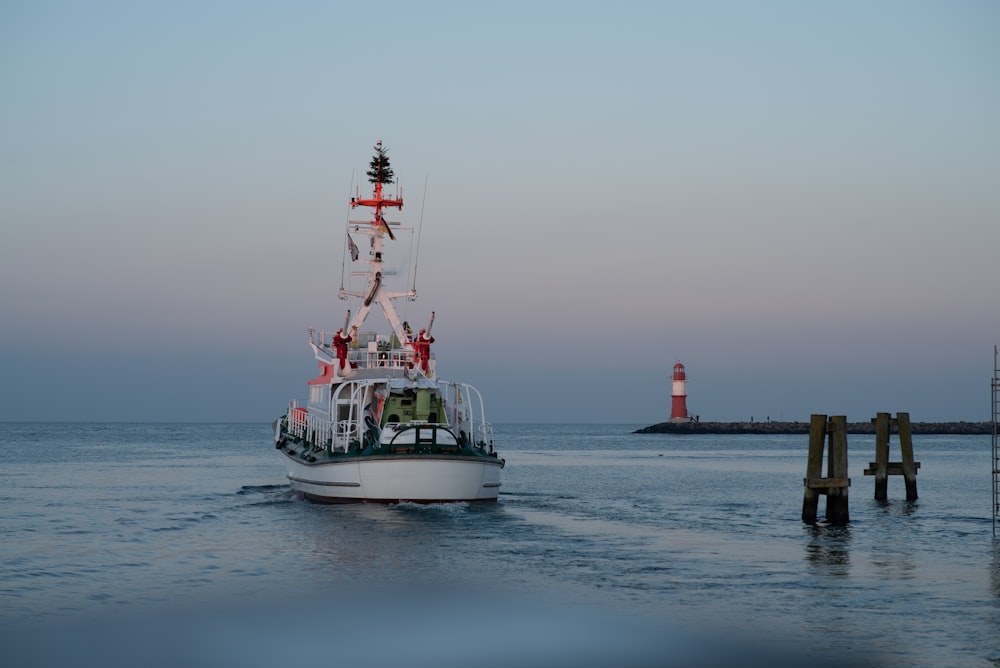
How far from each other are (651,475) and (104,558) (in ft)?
119

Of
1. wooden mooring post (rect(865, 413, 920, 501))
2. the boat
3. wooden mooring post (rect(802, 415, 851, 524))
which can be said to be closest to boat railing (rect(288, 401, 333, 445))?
the boat

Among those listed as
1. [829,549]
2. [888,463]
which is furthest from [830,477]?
[888,463]

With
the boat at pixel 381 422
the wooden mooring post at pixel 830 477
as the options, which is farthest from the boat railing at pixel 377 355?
the wooden mooring post at pixel 830 477

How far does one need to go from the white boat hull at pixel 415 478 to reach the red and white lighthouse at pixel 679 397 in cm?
10553

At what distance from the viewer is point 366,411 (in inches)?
1286

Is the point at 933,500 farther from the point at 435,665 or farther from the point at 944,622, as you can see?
the point at 435,665

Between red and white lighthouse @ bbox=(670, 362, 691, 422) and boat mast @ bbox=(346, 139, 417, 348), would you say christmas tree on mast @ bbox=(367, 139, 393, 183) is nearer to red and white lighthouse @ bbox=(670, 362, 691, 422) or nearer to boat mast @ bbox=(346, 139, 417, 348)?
boat mast @ bbox=(346, 139, 417, 348)

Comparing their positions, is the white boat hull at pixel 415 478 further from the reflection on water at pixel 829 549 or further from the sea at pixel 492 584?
the reflection on water at pixel 829 549

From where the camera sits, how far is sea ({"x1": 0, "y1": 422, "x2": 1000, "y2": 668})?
43.4ft

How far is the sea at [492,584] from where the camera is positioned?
13234 mm

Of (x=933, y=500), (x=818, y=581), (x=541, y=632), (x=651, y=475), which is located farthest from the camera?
(x=651, y=475)

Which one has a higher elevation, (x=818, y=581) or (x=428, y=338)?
(x=428, y=338)

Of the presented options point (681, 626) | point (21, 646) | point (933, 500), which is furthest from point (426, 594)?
point (933, 500)

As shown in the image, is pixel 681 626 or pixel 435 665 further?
pixel 681 626
